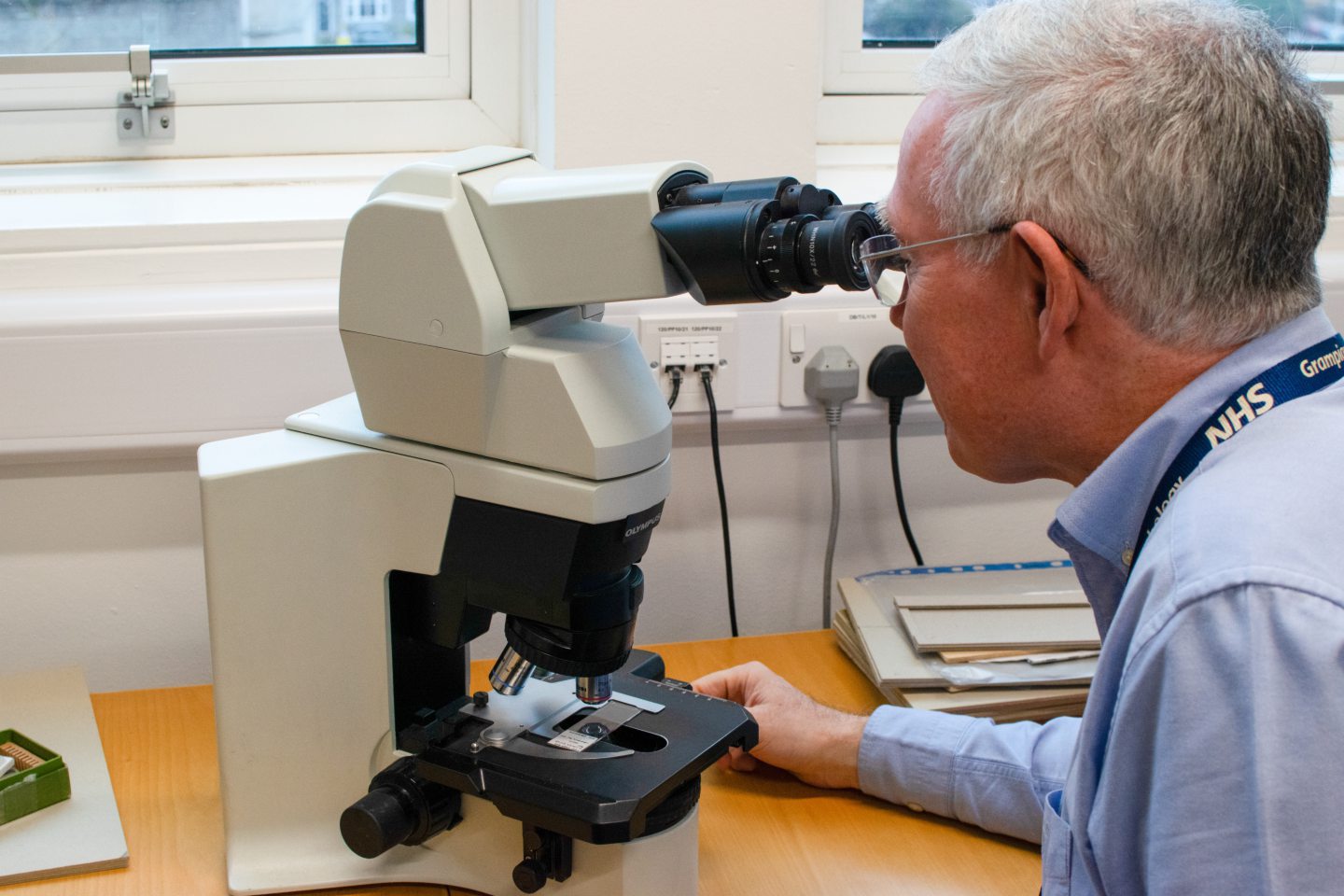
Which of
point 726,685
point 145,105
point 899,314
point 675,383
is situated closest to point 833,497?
point 675,383

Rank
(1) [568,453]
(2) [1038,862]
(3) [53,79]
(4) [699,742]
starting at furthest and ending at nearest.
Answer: (3) [53,79]
(2) [1038,862]
(4) [699,742]
(1) [568,453]

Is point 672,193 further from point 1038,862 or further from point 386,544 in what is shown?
point 1038,862

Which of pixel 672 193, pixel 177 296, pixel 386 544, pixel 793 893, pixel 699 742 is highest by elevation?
pixel 672 193

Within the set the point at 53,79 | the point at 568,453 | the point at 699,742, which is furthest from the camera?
the point at 53,79

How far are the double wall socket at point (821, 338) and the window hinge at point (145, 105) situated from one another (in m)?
0.77

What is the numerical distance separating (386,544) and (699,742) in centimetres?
28

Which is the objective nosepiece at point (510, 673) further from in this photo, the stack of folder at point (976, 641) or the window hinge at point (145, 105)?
the window hinge at point (145, 105)

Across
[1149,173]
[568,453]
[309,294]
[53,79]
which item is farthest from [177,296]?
[1149,173]

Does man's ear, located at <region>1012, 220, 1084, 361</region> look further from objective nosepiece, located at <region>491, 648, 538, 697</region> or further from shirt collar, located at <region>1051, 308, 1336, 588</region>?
objective nosepiece, located at <region>491, 648, 538, 697</region>

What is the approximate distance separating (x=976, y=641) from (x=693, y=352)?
44 cm

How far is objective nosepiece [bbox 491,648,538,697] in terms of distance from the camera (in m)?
1.03

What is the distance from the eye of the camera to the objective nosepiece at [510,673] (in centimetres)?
103

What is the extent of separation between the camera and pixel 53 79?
159 centimetres

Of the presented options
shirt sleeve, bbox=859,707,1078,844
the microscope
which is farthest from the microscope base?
shirt sleeve, bbox=859,707,1078,844
